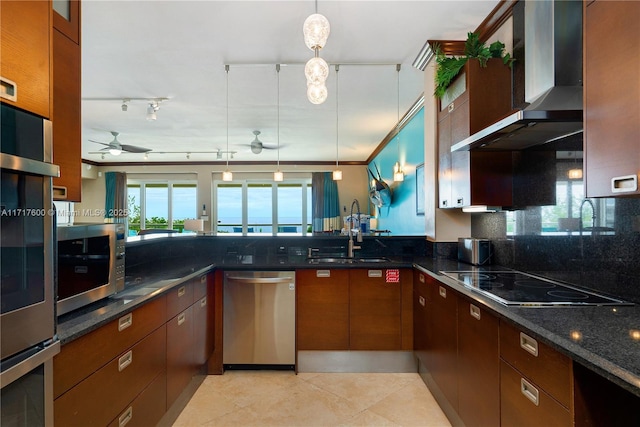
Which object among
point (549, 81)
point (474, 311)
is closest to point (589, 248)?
point (474, 311)

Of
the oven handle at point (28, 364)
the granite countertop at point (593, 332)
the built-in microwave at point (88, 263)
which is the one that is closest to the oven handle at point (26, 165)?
the built-in microwave at point (88, 263)

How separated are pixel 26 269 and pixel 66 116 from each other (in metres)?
0.77

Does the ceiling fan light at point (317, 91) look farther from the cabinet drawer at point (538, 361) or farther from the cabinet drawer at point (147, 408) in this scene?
the cabinet drawer at point (147, 408)

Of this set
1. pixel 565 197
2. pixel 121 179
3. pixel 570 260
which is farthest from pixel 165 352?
pixel 121 179

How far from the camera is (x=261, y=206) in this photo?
8.41m

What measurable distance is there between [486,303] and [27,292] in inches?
66.5

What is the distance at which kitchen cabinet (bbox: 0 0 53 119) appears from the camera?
84 centimetres

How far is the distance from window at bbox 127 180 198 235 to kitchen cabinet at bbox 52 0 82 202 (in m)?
7.09

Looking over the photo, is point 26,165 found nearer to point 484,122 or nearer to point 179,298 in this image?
point 179,298

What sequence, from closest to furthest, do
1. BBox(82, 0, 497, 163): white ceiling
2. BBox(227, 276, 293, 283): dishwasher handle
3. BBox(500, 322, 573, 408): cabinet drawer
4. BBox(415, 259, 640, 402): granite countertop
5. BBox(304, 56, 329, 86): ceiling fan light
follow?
BBox(415, 259, 640, 402): granite countertop < BBox(500, 322, 573, 408): cabinet drawer < BBox(304, 56, 329, 86): ceiling fan light < BBox(82, 0, 497, 163): white ceiling < BBox(227, 276, 293, 283): dishwasher handle

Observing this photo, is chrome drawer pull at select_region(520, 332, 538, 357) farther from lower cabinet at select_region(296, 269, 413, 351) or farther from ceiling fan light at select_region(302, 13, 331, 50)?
ceiling fan light at select_region(302, 13, 331, 50)

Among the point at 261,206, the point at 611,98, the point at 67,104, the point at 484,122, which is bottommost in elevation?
the point at 261,206

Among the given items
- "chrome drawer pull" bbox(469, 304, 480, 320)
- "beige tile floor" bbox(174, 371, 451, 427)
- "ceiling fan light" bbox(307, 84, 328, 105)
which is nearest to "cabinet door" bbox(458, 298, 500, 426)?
"chrome drawer pull" bbox(469, 304, 480, 320)

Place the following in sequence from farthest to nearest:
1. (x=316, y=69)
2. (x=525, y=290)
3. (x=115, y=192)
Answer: (x=115, y=192) → (x=316, y=69) → (x=525, y=290)
